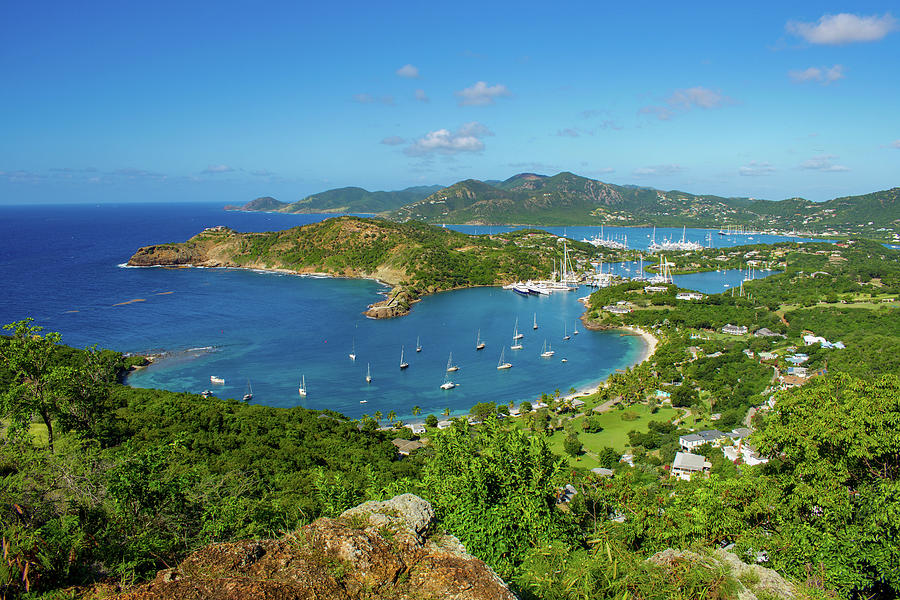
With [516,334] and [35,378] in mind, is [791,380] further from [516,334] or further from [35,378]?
[35,378]

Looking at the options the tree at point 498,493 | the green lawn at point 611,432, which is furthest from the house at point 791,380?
the tree at point 498,493

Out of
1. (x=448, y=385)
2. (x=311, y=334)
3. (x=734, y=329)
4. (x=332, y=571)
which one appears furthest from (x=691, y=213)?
(x=332, y=571)

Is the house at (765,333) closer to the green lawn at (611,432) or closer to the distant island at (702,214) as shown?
the green lawn at (611,432)

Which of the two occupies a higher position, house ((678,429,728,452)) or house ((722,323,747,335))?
house ((722,323,747,335))

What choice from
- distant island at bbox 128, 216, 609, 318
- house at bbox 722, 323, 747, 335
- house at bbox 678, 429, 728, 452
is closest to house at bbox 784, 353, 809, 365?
house at bbox 722, 323, 747, 335

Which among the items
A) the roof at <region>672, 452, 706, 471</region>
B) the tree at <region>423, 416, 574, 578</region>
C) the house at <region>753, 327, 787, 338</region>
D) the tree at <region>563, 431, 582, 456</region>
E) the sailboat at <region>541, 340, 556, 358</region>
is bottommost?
the sailboat at <region>541, 340, 556, 358</region>

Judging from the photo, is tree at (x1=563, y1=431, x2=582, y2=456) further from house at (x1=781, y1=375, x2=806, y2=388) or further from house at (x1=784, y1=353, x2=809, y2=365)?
house at (x1=784, y1=353, x2=809, y2=365)
